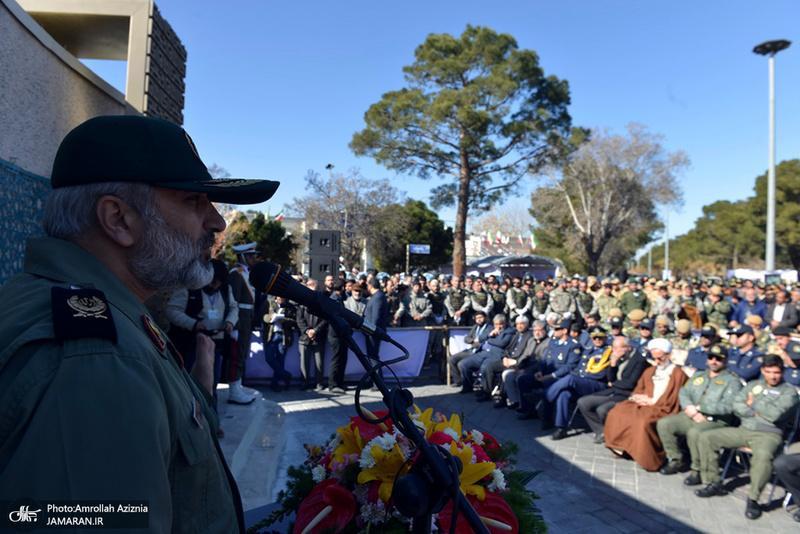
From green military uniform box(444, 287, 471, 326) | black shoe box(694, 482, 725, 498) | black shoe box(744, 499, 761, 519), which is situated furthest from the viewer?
green military uniform box(444, 287, 471, 326)

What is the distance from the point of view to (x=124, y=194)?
118 centimetres

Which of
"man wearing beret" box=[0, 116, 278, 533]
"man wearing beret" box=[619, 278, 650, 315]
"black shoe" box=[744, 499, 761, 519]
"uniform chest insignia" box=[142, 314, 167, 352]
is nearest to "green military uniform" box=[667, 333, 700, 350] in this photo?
"black shoe" box=[744, 499, 761, 519]

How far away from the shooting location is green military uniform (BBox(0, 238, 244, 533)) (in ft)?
2.50

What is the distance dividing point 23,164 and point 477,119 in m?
20.3

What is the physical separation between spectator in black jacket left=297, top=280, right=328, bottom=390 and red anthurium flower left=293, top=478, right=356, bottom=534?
23.3 feet

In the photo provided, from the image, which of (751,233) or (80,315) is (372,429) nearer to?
(80,315)

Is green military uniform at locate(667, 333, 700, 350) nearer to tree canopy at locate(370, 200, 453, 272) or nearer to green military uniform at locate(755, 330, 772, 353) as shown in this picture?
green military uniform at locate(755, 330, 772, 353)

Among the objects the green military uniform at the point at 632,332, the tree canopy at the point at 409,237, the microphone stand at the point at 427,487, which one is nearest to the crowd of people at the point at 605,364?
the green military uniform at the point at 632,332

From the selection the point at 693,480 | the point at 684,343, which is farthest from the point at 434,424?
the point at 684,343

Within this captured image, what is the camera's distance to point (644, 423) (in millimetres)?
6008

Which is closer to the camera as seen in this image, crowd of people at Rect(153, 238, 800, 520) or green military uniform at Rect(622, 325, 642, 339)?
crowd of people at Rect(153, 238, 800, 520)

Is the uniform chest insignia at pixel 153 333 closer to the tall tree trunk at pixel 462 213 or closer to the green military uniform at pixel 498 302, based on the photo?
the green military uniform at pixel 498 302

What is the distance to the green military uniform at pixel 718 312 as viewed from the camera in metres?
12.1

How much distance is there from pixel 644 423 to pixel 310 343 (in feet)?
17.7
